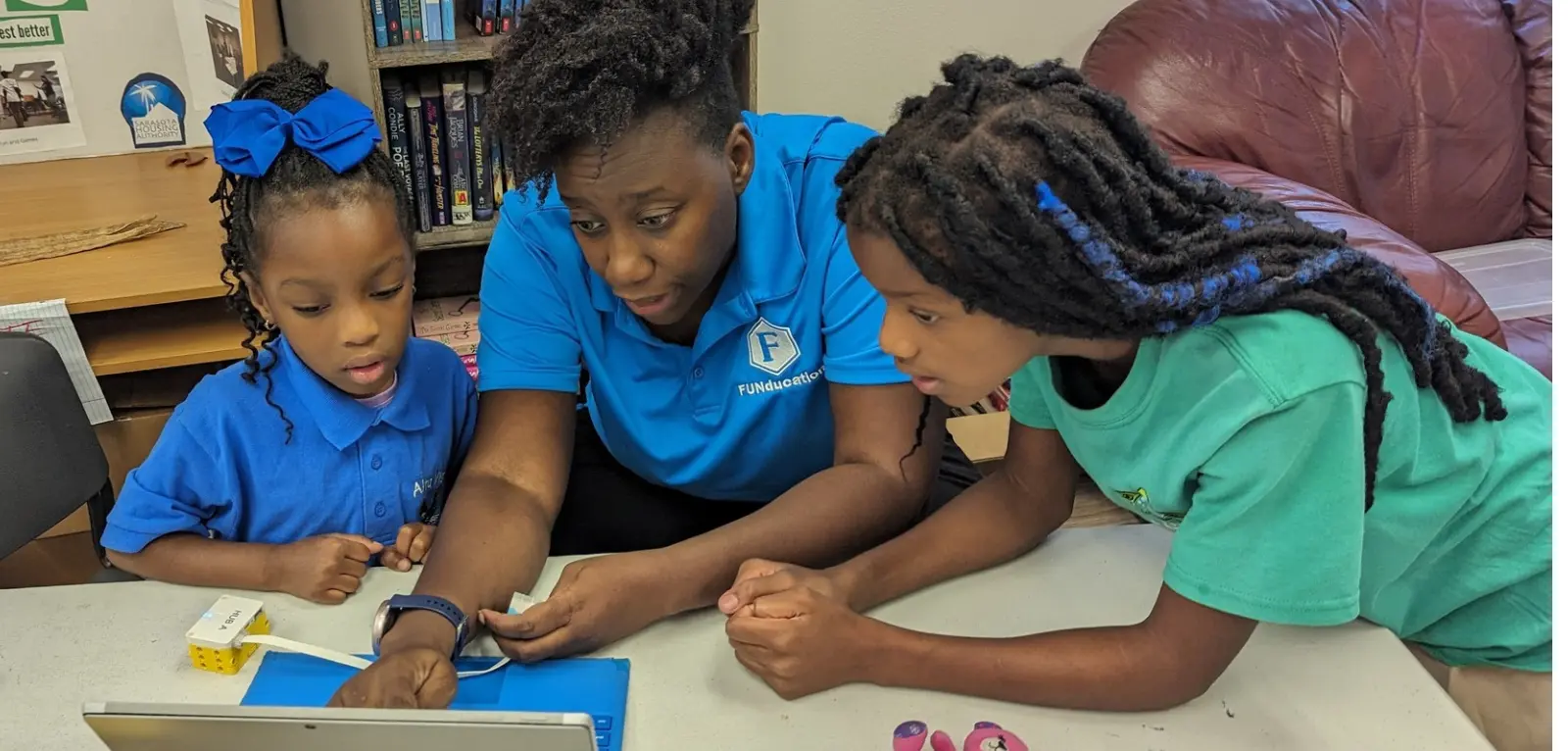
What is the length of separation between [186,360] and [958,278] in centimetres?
139

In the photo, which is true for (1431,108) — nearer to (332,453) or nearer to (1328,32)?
(1328,32)

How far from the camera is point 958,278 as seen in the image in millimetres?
785

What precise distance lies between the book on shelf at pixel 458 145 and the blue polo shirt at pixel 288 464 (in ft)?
3.22

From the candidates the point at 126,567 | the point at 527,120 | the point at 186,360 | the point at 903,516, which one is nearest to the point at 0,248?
the point at 186,360

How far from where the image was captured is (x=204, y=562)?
3.47ft

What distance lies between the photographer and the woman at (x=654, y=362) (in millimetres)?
966

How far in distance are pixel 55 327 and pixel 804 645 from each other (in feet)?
4.32

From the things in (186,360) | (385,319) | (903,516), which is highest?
(385,319)

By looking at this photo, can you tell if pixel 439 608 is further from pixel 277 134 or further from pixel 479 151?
pixel 479 151

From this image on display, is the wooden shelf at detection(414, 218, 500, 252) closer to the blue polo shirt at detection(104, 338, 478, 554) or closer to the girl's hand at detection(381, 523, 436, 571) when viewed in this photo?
the blue polo shirt at detection(104, 338, 478, 554)

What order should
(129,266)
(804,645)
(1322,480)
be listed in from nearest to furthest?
(1322,480), (804,645), (129,266)

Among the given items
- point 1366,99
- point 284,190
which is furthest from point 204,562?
point 1366,99

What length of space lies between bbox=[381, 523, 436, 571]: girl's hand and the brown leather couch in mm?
1632

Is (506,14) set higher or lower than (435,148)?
higher
